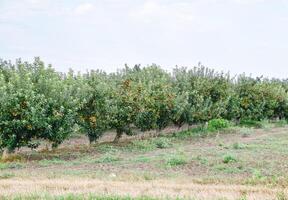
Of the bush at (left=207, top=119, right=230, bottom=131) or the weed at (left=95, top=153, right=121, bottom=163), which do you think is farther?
the bush at (left=207, top=119, right=230, bottom=131)

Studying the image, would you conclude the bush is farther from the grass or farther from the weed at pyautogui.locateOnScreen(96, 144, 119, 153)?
the grass

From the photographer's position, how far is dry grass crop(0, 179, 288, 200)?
9438mm

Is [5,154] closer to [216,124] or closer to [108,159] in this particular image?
[108,159]

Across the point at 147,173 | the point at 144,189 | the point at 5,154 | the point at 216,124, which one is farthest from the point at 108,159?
the point at 216,124

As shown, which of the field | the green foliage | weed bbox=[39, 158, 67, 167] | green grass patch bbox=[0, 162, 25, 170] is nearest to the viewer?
the field

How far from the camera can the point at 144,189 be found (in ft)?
34.0

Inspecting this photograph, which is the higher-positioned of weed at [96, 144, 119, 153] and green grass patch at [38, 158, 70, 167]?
green grass patch at [38, 158, 70, 167]

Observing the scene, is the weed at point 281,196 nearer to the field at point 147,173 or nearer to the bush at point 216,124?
the field at point 147,173

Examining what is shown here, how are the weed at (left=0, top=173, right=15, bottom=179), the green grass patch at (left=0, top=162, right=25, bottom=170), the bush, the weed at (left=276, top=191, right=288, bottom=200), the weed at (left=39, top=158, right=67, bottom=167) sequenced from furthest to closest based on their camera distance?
the bush < the weed at (left=39, top=158, right=67, bottom=167) < the green grass patch at (left=0, top=162, right=25, bottom=170) < the weed at (left=0, top=173, right=15, bottom=179) < the weed at (left=276, top=191, right=288, bottom=200)

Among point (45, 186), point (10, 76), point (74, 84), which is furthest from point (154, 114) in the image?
point (45, 186)

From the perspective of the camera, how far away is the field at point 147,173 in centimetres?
977

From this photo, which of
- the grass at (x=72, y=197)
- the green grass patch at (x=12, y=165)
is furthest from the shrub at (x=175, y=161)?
the grass at (x=72, y=197)

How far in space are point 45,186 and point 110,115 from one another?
1227 cm

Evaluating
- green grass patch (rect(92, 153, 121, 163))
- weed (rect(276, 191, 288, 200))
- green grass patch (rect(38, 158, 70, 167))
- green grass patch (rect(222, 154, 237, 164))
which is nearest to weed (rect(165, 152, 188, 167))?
green grass patch (rect(222, 154, 237, 164))
